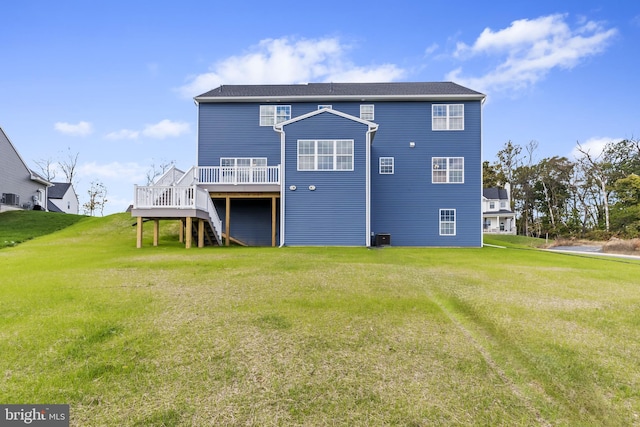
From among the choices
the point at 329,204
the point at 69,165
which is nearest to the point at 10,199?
the point at 69,165

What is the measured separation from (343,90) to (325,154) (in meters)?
5.85

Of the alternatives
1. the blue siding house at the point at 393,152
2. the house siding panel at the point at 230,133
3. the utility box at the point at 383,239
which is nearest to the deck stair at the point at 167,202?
the blue siding house at the point at 393,152

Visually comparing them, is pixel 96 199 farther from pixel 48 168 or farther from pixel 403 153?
pixel 403 153

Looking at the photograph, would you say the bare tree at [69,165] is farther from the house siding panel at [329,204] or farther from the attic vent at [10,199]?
the house siding panel at [329,204]

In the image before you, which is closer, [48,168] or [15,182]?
[15,182]

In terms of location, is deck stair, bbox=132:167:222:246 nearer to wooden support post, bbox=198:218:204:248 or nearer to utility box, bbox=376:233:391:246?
wooden support post, bbox=198:218:204:248

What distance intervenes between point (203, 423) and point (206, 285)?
4088 millimetres

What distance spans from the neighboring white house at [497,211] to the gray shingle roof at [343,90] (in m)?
27.7

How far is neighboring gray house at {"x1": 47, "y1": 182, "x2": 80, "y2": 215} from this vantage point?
35656 millimetres

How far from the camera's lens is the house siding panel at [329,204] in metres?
15.0

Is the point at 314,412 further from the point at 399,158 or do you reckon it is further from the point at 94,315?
the point at 399,158

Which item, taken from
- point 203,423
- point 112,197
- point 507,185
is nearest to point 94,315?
point 203,423

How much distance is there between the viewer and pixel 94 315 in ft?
14.6

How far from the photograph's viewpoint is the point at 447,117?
58.0ft
